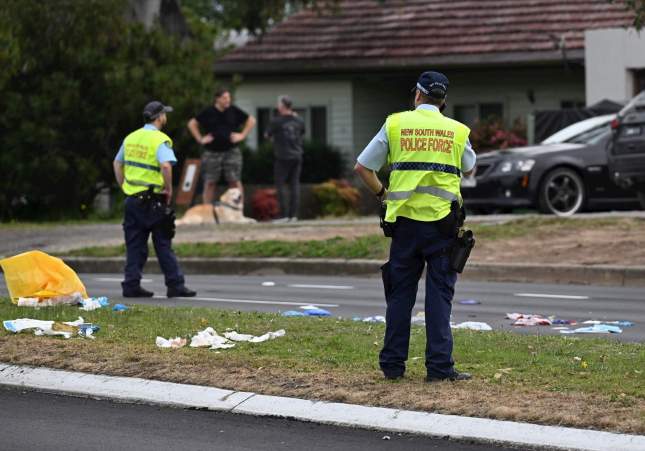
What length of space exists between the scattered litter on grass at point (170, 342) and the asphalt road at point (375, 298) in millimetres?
2885

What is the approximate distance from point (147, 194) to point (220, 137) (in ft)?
28.0

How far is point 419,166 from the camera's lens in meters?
8.76

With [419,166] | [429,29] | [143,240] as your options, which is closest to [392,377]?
[419,166]

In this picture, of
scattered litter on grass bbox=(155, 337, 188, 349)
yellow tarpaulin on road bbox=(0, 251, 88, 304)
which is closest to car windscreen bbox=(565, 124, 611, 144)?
yellow tarpaulin on road bbox=(0, 251, 88, 304)

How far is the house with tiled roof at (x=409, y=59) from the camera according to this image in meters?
31.2

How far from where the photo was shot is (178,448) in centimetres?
759

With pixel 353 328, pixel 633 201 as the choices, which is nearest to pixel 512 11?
pixel 633 201

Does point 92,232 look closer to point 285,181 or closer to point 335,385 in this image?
point 285,181

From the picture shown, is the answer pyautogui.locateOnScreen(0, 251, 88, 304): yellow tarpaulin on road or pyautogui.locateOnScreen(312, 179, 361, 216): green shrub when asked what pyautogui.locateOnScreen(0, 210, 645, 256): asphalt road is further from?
pyautogui.locateOnScreen(0, 251, 88, 304): yellow tarpaulin on road

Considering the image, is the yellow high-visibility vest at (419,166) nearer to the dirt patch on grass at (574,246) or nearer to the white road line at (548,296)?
the white road line at (548,296)

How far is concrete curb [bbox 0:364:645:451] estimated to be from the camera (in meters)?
7.33

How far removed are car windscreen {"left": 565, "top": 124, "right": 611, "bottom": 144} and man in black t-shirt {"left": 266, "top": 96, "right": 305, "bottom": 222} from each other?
14.5ft

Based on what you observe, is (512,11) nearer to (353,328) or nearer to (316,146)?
(316,146)

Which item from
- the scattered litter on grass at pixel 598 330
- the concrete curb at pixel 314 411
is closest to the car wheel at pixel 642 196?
the scattered litter on grass at pixel 598 330
